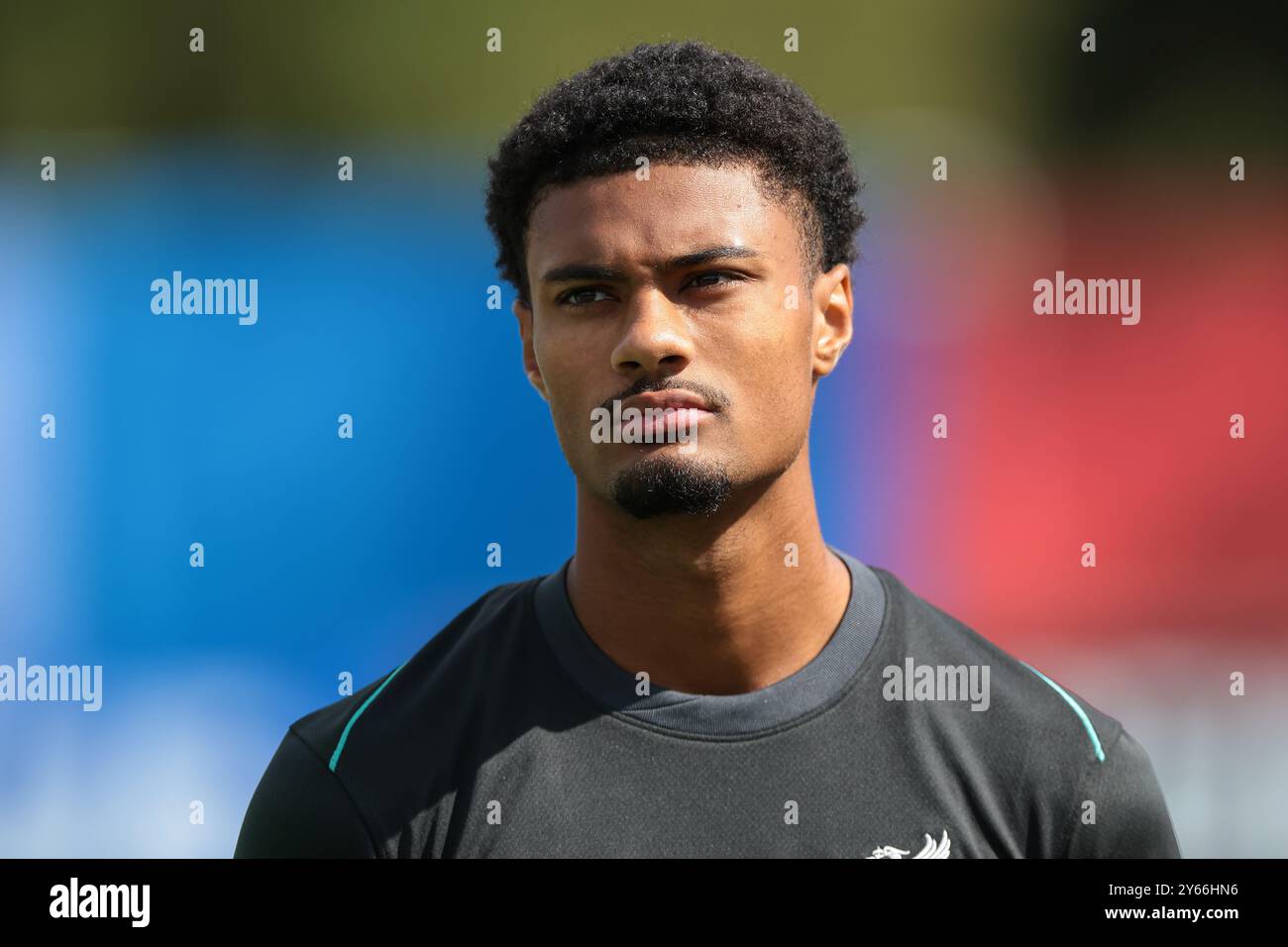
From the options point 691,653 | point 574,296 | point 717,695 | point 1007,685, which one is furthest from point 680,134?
point 1007,685

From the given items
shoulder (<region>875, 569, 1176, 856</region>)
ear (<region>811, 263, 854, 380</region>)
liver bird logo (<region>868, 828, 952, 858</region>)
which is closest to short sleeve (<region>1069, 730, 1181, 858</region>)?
shoulder (<region>875, 569, 1176, 856</region>)

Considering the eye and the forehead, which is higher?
the forehead

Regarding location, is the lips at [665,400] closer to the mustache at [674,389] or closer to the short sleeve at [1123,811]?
the mustache at [674,389]

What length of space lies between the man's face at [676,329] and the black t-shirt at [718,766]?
67cm

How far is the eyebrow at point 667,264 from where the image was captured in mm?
3551

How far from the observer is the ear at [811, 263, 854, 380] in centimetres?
401

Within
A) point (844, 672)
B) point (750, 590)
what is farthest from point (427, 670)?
point (844, 672)

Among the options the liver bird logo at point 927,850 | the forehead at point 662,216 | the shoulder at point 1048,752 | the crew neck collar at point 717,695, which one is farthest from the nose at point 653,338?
the liver bird logo at point 927,850

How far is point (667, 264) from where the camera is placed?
3551 millimetres

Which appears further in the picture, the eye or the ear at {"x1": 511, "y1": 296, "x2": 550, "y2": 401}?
the ear at {"x1": 511, "y1": 296, "x2": 550, "y2": 401}

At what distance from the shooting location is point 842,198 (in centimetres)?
428

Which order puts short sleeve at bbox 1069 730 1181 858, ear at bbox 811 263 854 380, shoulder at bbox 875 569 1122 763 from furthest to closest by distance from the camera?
ear at bbox 811 263 854 380 < shoulder at bbox 875 569 1122 763 < short sleeve at bbox 1069 730 1181 858

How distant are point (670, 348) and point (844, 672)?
124 centimetres

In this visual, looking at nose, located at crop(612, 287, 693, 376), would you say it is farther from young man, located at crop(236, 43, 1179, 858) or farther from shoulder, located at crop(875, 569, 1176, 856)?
shoulder, located at crop(875, 569, 1176, 856)
